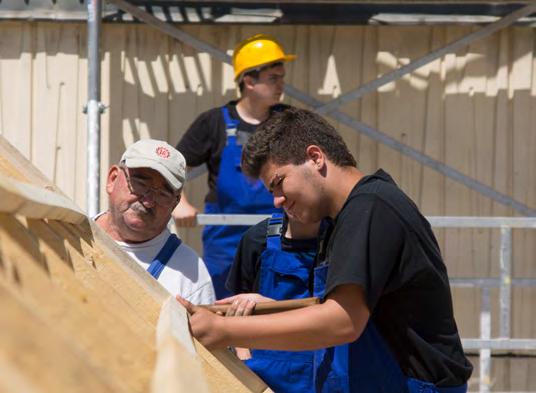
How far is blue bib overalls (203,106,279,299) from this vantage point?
5578 millimetres

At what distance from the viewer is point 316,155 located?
9.12ft

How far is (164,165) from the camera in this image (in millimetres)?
3432

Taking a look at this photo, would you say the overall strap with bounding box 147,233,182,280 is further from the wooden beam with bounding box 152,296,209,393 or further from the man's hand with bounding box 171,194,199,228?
the man's hand with bounding box 171,194,199,228

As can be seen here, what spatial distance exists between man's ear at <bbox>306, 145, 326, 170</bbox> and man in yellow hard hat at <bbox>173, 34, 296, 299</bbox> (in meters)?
2.74

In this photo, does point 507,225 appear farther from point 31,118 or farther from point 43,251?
point 43,251

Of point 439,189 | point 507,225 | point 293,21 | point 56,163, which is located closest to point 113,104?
point 56,163

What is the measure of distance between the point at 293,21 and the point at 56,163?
1686 millimetres

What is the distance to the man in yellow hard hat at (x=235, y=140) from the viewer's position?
5586 mm

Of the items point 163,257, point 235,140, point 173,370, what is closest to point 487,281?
point 235,140

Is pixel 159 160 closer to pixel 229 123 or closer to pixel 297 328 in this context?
pixel 297 328

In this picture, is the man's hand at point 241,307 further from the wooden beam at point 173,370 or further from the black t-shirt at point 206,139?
the black t-shirt at point 206,139

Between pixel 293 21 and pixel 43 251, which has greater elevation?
pixel 293 21

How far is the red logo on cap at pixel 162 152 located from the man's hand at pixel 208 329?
39.8 inches

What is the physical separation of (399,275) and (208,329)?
480 mm
